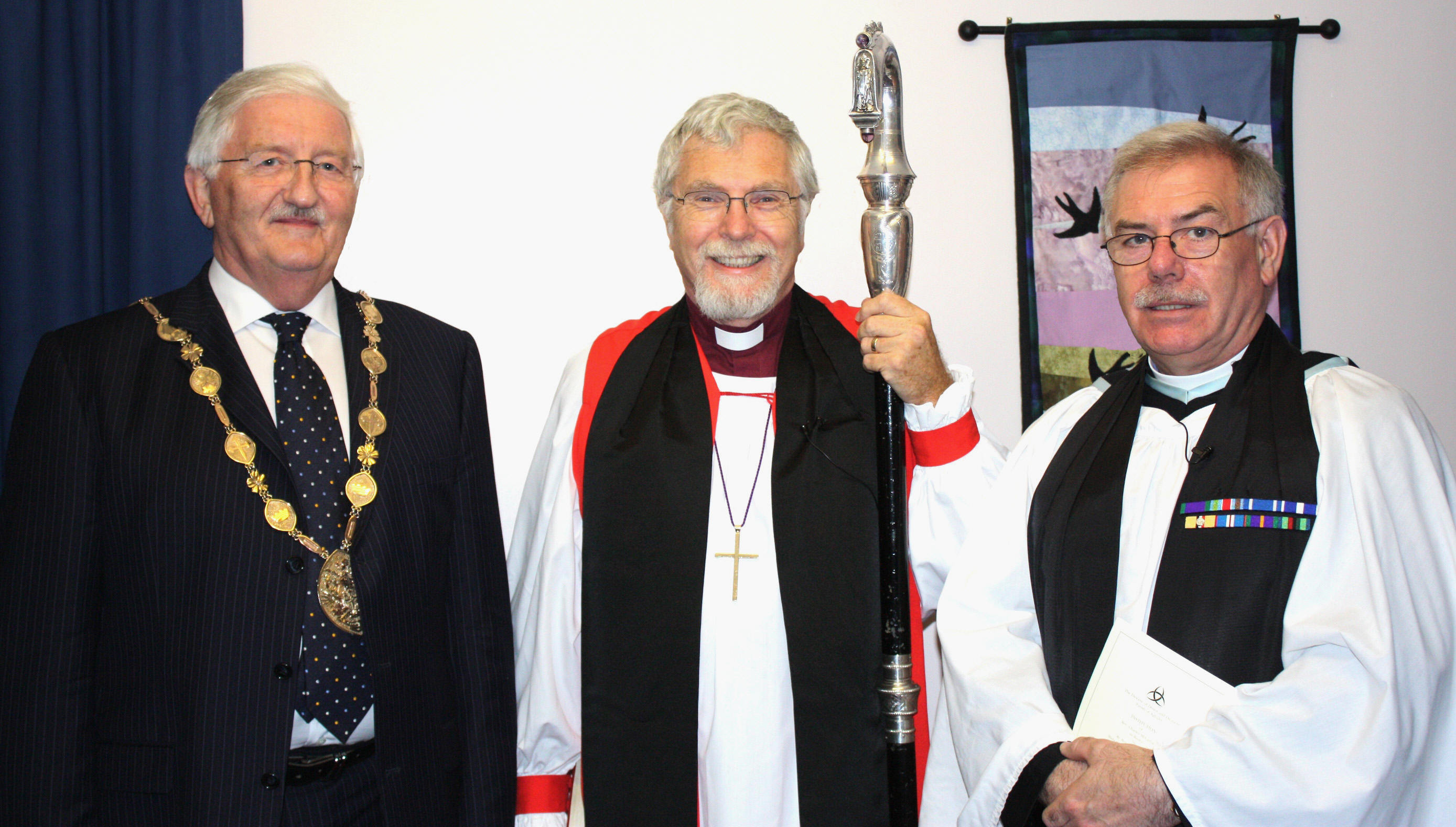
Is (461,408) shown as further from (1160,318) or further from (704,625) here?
(1160,318)

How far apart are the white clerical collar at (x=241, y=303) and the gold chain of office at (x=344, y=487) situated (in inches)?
4.2

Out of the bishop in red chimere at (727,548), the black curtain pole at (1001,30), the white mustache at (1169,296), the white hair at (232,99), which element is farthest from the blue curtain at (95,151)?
the white mustache at (1169,296)

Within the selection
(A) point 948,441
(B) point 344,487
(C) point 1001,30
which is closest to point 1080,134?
(C) point 1001,30

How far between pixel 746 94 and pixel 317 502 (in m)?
1.79

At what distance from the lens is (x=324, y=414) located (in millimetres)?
1980

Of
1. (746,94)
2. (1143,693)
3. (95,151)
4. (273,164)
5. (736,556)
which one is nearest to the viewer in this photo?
(1143,693)

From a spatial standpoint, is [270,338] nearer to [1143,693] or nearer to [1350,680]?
[1143,693]

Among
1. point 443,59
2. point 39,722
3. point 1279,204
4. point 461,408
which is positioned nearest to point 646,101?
point 443,59

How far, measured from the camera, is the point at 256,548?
1825 millimetres

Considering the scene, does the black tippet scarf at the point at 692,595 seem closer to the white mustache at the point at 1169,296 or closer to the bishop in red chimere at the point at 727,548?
the bishop in red chimere at the point at 727,548

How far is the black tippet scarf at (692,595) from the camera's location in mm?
2215

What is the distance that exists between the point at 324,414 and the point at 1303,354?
1.85m

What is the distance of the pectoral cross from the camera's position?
7.48ft

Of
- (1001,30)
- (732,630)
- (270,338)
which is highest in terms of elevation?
(1001,30)
